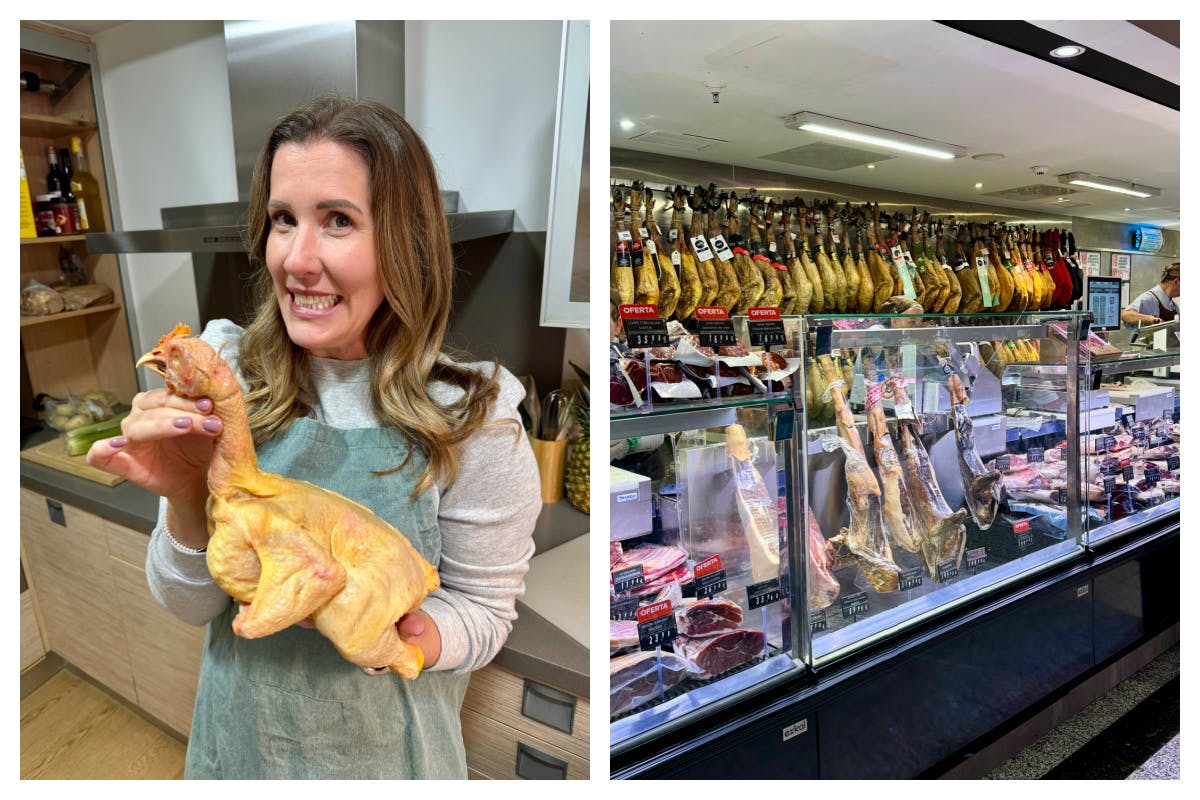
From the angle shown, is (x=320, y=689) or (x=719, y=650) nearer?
(x=320, y=689)

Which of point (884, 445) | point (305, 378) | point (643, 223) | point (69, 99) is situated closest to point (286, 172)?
point (305, 378)

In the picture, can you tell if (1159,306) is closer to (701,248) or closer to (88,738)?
(701,248)

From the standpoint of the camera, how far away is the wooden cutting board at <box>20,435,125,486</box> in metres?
1.87

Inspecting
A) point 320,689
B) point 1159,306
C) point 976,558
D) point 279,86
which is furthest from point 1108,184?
point 320,689

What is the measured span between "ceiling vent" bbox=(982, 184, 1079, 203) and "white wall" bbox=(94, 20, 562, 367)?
3.97 meters

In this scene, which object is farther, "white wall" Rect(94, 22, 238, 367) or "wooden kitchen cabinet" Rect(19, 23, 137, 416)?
"wooden kitchen cabinet" Rect(19, 23, 137, 416)

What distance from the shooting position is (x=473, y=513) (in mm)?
994

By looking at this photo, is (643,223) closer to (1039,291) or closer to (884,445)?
(884,445)

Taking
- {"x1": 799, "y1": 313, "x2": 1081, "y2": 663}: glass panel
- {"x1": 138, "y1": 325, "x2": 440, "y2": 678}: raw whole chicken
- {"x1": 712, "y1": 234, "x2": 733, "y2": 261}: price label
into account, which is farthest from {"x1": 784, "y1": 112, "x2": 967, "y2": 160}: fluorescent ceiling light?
{"x1": 138, "y1": 325, "x2": 440, "y2": 678}: raw whole chicken

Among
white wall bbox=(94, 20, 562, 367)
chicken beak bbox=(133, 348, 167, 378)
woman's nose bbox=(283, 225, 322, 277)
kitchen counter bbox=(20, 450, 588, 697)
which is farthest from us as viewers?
white wall bbox=(94, 20, 562, 367)

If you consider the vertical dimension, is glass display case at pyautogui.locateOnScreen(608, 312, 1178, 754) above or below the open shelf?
below

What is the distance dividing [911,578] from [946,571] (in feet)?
0.50

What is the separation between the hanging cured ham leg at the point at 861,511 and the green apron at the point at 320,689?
1.02 meters

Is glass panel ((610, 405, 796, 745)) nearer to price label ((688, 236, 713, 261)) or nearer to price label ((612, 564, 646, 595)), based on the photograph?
price label ((612, 564, 646, 595))
